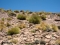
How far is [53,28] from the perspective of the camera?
20797 mm

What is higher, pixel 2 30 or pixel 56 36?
pixel 2 30

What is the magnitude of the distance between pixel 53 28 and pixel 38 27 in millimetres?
1749

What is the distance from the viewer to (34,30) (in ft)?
66.6

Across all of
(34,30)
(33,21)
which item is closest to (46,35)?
(34,30)

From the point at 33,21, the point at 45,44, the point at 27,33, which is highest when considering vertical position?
the point at 33,21

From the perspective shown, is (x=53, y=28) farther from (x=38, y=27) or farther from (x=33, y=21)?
(x=33, y=21)

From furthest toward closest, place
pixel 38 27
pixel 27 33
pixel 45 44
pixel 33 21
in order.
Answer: pixel 33 21 < pixel 38 27 < pixel 27 33 < pixel 45 44

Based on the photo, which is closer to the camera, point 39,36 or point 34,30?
point 39,36

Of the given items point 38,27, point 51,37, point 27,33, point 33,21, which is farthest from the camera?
point 33,21

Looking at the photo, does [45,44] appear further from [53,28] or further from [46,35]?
[53,28]

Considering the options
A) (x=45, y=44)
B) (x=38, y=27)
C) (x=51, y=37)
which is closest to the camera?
(x=45, y=44)

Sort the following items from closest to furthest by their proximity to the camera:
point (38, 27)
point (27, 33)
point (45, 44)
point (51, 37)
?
point (45, 44) < point (51, 37) < point (27, 33) < point (38, 27)

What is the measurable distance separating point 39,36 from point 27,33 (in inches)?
68.6

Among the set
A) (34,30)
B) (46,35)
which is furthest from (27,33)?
(46,35)
